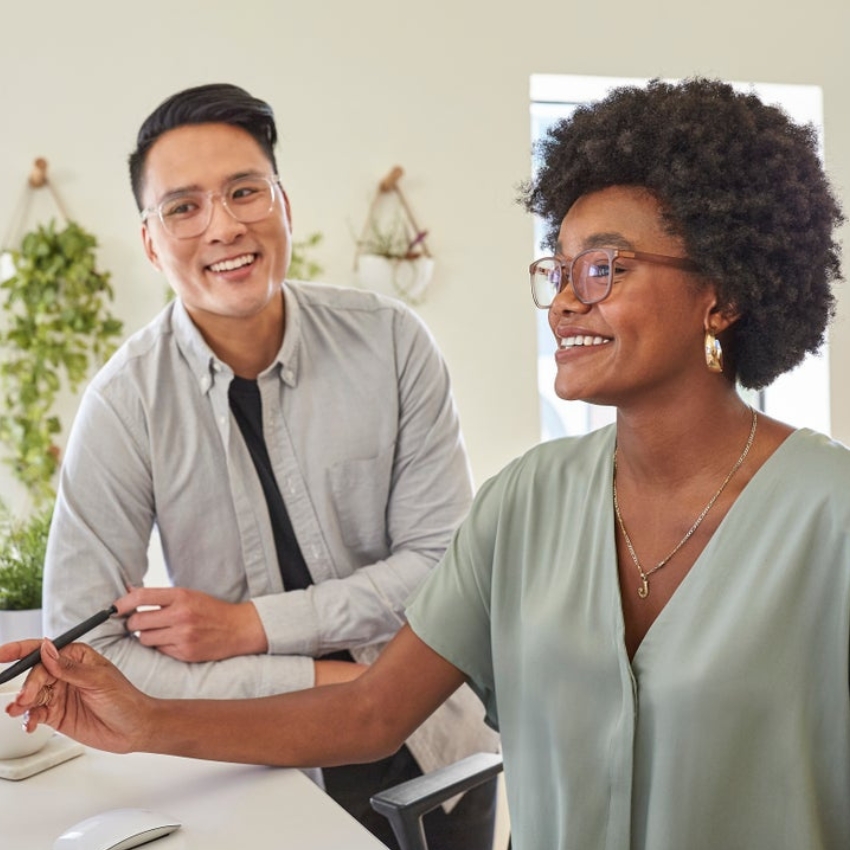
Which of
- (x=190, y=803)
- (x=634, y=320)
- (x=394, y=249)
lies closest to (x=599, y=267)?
(x=634, y=320)

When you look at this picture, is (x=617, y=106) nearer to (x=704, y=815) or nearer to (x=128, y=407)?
(x=704, y=815)

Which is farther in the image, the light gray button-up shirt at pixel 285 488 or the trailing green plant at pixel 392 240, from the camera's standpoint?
the trailing green plant at pixel 392 240

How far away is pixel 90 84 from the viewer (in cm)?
354

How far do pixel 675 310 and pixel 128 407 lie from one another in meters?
0.97

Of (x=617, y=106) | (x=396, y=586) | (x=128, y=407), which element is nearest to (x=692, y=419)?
(x=617, y=106)

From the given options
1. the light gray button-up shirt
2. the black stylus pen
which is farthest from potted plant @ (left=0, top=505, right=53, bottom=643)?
the black stylus pen

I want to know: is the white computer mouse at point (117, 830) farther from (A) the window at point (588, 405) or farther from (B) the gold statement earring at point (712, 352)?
(A) the window at point (588, 405)

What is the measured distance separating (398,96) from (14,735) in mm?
2940

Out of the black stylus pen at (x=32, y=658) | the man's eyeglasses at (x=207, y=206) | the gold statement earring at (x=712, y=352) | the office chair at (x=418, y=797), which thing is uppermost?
the man's eyeglasses at (x=207, y=206)

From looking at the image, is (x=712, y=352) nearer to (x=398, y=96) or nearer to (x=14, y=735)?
(x=14, y=735)

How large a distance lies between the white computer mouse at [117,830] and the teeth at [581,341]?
67cm

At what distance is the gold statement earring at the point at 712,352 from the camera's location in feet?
4.19

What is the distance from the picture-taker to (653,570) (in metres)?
1.32

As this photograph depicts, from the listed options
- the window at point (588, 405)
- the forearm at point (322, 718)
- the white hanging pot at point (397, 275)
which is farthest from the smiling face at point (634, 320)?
the window at point (588, 405)
